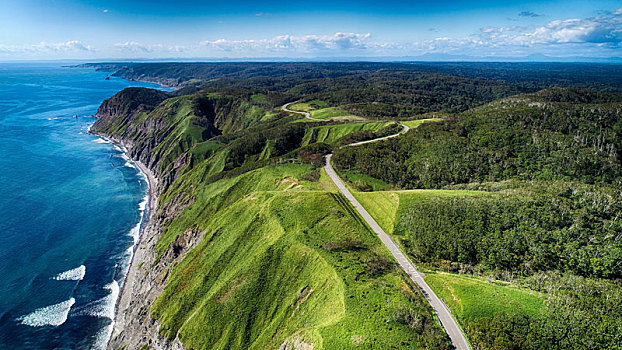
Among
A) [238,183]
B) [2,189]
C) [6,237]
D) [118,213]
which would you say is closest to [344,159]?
[238,183]

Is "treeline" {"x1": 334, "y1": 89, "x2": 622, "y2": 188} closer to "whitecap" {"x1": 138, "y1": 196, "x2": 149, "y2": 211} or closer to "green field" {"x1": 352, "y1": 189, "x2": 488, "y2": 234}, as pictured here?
"green field" {"x1": 352, "y1": 189, "x2": 488, "y2": 234}

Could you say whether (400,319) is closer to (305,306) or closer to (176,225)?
(305,306)

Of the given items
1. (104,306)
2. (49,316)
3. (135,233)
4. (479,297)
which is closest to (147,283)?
(104,306)

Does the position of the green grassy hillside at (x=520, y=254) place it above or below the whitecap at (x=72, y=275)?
above

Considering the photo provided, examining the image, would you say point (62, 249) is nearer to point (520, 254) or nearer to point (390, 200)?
point (390, 200)

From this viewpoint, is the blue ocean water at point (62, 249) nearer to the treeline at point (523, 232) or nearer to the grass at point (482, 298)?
the grass at point (482, 298)

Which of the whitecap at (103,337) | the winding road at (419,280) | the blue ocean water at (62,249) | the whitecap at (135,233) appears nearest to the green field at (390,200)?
the winding road at (419,280)
